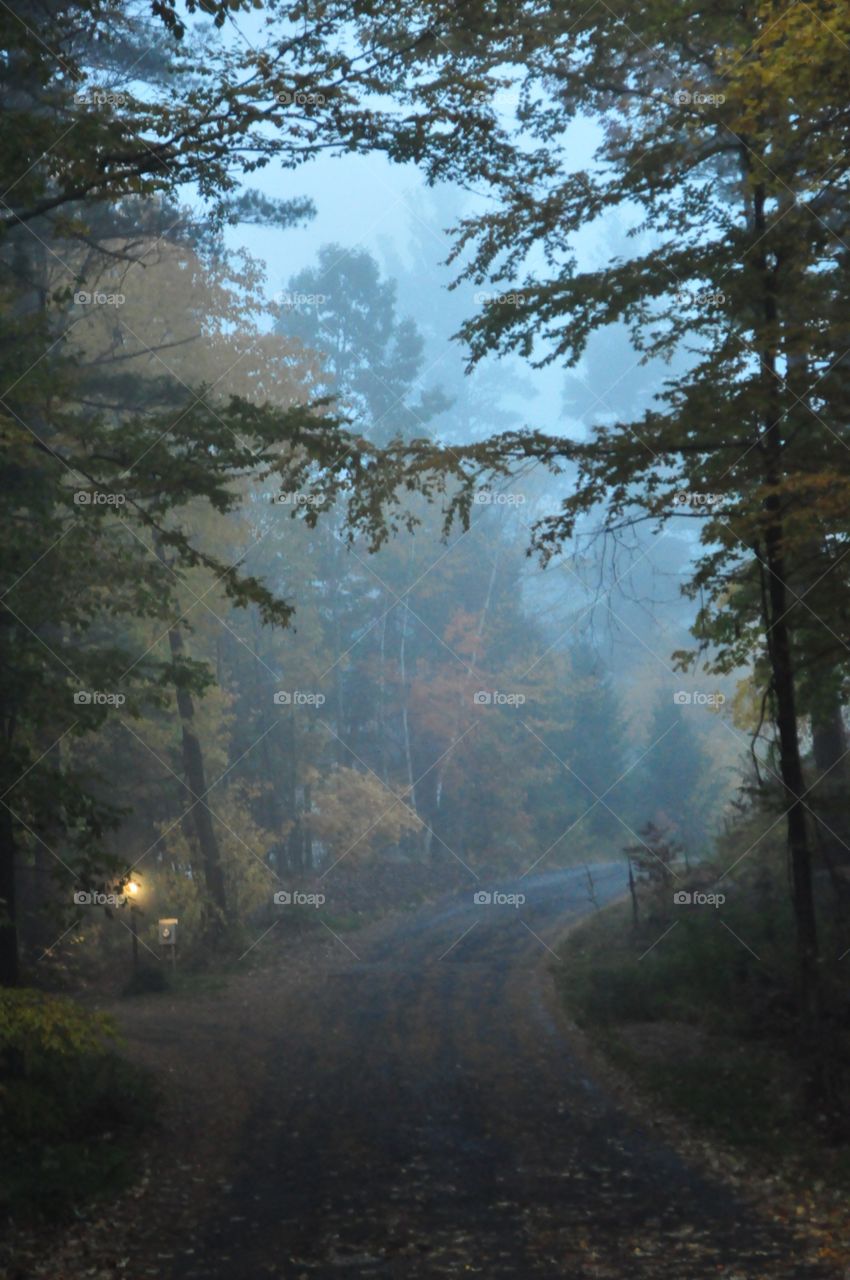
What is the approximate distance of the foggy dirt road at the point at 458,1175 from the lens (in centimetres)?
731

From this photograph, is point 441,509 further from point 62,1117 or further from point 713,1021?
point 62,1117

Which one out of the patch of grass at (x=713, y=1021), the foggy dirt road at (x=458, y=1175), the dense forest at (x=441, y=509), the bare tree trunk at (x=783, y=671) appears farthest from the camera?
the patch of grass at (x=713, y=1021)

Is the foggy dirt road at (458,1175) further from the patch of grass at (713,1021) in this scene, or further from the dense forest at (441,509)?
the patch of grass at (713,1021)

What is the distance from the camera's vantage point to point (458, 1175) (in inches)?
362

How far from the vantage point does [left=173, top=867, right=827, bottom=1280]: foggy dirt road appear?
7.31 m

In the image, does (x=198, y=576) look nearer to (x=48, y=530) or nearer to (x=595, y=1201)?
(x=48, y=530)

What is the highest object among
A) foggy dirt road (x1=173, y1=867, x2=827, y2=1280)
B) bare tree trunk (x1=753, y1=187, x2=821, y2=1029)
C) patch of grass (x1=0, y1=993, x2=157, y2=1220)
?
bare tree trunk (x1=753, y1=187, x2=821, y2=1029)

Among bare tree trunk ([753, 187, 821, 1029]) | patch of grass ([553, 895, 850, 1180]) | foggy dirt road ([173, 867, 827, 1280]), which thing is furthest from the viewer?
patch of grass ([553, 895, 850, 1180])

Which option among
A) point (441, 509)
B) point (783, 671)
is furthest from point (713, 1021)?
point (441, 509)

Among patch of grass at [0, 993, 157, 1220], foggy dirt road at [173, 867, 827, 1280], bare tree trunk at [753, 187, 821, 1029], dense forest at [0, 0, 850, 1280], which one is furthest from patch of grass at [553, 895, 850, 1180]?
patch of grass at [0, 993, 157, 1220]

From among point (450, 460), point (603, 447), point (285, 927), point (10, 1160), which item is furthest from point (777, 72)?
point (285, 927)

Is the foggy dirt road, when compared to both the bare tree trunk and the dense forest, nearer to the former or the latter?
the dense forest

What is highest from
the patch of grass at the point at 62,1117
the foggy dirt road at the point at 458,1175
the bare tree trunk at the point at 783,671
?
the bare tree trunk at the point at 783,671

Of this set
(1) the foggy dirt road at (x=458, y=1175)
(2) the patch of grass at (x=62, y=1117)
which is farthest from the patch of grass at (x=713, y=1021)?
(2) the patch of grass at (x=62, y=1117)
